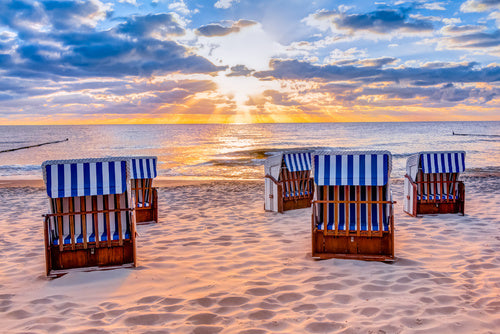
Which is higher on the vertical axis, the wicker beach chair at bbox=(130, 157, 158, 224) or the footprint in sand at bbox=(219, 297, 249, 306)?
the wicker beach chair at bbox=(130, 157, 158, 224)

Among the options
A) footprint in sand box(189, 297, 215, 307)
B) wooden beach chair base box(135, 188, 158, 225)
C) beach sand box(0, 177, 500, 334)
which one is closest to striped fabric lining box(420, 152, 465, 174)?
beach sand box(0, 177, 500, 334)

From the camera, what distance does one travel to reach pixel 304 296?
456cm

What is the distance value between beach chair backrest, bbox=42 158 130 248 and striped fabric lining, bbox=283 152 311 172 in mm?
4842

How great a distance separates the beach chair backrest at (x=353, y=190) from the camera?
5.60 meters

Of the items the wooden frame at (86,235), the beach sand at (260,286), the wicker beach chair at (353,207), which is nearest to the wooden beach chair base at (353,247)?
the wicker beach chair at (353,207)

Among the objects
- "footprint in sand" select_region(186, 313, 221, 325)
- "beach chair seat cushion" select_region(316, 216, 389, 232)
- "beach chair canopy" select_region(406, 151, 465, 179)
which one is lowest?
"footprint in sand" select_region(186, 313, 221, 325)

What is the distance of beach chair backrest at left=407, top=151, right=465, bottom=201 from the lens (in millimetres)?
8594

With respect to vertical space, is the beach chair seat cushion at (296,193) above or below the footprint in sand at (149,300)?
above

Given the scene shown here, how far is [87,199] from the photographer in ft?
17.9

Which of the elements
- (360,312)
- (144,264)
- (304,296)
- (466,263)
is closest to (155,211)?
(144,264)

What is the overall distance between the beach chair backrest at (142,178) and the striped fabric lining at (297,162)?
340 centimetres

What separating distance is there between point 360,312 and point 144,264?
343 centimetres

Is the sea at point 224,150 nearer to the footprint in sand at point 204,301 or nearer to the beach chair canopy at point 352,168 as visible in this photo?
the beach chair canopy at point 352,168

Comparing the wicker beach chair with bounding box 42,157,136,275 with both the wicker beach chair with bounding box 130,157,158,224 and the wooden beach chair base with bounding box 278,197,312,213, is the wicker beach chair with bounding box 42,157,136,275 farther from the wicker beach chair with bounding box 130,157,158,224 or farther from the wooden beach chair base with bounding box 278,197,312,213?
the wooden beach chair base with bounding box 278,197,312,213
